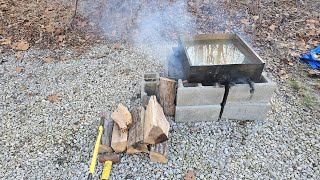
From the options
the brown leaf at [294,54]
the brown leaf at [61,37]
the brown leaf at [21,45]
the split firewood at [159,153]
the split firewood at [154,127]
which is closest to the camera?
the split firewood at [154,127]

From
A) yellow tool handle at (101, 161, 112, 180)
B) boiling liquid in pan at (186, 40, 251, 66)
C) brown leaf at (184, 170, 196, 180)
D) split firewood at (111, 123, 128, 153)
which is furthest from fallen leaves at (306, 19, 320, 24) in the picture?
yellow tool handle at (101, 161, 112, 180)

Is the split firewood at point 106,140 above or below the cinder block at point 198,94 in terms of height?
below

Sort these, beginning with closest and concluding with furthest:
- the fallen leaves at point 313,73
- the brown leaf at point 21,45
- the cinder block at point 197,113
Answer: the cinder block at point 197,113
the fallen leaves at point 313,73
the brown leaf at point 21,45

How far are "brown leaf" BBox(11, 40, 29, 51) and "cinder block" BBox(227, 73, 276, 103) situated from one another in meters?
4.24

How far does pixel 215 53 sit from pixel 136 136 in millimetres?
1653

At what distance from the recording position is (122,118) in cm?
312

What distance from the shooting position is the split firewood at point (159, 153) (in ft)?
9.65

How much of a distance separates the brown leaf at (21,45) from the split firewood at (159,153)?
12.6ft

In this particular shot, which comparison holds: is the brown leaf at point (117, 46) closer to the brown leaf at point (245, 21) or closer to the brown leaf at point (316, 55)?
the brown leaf at point (245, 21)

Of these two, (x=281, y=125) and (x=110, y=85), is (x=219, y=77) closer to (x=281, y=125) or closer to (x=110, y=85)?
(x=281, y=125)

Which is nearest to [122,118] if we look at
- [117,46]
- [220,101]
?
[220,101]

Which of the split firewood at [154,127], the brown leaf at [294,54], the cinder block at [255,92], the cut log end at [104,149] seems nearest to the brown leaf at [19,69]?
the cut log end at [104,149]

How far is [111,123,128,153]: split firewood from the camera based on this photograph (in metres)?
2.96

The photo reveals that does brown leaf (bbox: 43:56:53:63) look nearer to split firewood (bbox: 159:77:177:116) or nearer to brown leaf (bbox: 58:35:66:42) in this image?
brown leaf (bbox: 58:35:66:42)
